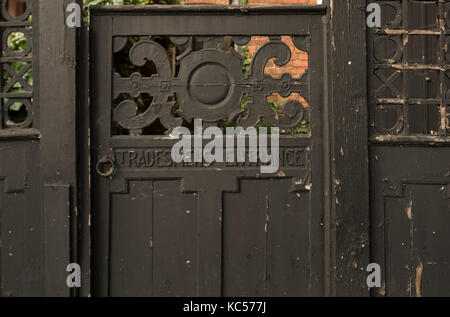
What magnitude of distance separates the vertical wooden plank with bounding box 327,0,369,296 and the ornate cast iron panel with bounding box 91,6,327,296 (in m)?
0.10

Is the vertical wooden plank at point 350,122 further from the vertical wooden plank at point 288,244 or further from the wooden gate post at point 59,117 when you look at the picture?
the wooden gate post at point 59,117

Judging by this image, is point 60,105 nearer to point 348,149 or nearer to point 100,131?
point 100,131

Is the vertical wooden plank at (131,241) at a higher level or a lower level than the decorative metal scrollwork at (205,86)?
lower

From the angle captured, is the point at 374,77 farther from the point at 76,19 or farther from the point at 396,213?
the point at 76,19

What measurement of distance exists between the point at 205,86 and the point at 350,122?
880 millimetres

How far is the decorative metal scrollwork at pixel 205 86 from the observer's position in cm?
244

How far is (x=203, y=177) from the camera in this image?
8.02 ft

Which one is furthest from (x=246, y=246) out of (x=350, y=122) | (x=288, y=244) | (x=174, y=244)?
(x=350, y=122)

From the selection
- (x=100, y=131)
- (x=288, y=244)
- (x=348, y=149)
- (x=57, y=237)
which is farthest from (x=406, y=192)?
(x=57, y=237)

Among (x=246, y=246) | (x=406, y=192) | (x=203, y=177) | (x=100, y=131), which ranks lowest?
(x=246, y=246)

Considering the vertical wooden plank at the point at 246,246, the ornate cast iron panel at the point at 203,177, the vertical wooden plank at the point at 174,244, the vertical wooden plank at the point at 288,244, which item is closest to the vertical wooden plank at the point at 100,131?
the ornate cast iron panel at the point at 203,177

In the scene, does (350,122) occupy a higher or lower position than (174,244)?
higher

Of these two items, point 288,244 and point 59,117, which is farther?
point 288,244

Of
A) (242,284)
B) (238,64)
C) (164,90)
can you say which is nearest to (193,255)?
(242,284)
